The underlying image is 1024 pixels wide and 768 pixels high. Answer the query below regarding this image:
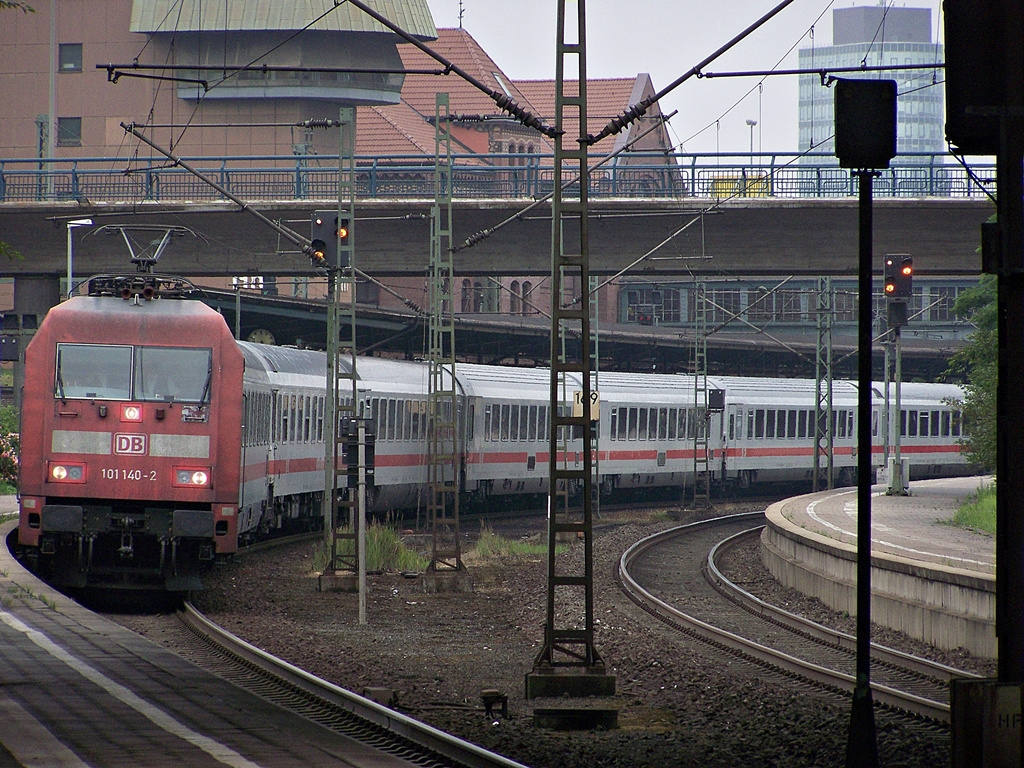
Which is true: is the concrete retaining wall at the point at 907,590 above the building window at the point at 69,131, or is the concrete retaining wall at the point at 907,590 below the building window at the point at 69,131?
below

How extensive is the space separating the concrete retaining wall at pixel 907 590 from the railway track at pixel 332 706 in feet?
22.8

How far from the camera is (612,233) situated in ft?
113

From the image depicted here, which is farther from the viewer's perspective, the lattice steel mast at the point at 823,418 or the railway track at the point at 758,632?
the lattice steel mast at the point at 823,418

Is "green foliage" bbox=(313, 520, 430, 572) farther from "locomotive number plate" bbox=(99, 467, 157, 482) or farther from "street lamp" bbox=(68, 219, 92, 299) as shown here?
"street lamp" bbox=(68, 219, 92, 299)

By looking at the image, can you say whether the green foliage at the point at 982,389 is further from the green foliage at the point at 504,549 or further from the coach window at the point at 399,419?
the coach window at the point at 399,419

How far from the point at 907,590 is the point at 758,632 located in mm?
1824

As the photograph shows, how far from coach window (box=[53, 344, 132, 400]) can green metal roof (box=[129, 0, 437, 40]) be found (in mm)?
46145

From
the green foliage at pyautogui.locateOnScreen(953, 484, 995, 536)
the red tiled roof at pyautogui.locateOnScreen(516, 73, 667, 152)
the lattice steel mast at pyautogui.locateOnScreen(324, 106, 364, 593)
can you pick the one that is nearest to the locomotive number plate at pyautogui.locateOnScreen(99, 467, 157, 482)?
the lattice steel mast at pyautogui.locateOnScreen(324, 106, 364, 593)

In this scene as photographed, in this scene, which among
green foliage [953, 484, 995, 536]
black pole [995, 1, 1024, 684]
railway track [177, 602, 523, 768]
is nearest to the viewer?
black pole [995, 1, 1024, 684]

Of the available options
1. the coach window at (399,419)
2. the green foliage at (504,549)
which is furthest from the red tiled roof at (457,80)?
the green foliage at (504,549)

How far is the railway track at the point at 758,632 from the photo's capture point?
44.0 feet

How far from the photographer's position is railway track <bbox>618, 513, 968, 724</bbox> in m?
13.4

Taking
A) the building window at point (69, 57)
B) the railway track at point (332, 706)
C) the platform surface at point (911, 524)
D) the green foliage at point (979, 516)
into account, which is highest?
the building window at point (69, 57)

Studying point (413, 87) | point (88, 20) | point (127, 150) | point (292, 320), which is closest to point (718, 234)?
point (292, 320)
